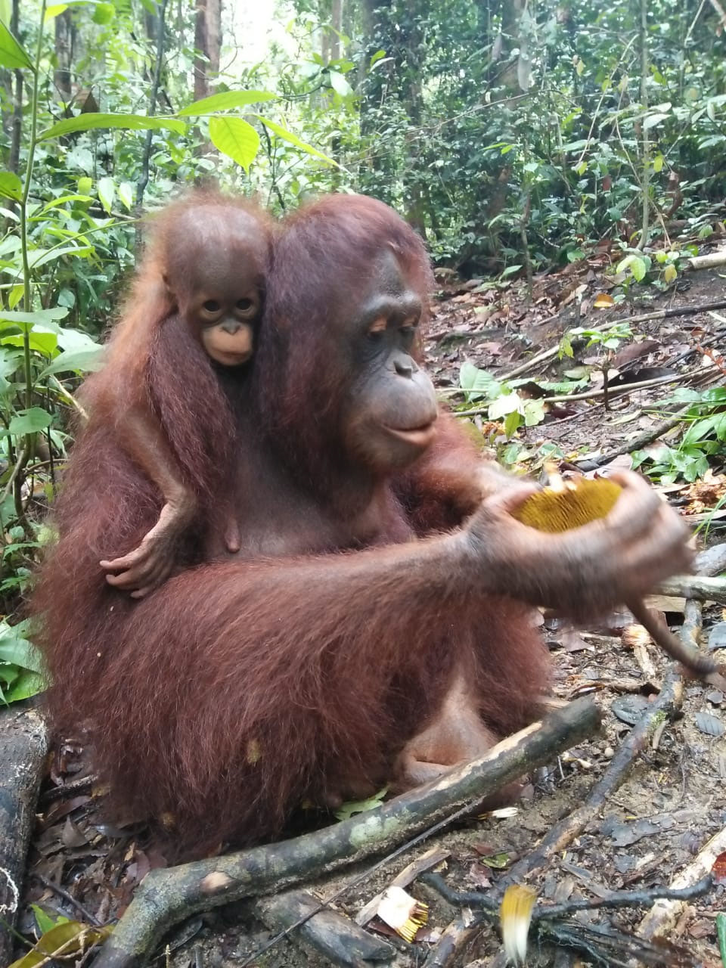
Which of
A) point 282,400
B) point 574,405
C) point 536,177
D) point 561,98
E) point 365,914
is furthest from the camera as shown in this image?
point 561,98

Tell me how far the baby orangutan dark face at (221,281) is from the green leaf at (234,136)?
526 millimetres

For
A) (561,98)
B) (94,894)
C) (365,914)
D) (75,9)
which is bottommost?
(94,894)

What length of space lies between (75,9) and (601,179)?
175 inches

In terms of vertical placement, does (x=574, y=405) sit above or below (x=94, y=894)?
above

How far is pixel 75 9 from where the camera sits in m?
6.51

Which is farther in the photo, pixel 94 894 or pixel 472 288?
pixel 472 288

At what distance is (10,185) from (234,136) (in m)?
0.66

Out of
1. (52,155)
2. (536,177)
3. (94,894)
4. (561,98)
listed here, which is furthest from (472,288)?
(94,894)

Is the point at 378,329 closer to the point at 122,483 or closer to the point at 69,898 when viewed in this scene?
the point at 122,483

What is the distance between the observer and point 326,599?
1.74m

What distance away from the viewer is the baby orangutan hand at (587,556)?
1.53 m

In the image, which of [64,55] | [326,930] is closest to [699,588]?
[326,930]

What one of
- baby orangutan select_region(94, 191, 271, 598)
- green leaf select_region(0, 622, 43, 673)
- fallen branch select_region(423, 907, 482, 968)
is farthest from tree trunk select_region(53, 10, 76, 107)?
fallen branch select_region(423, 907, 482, 968)

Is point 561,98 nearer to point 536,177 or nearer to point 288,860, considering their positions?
point 536,177
